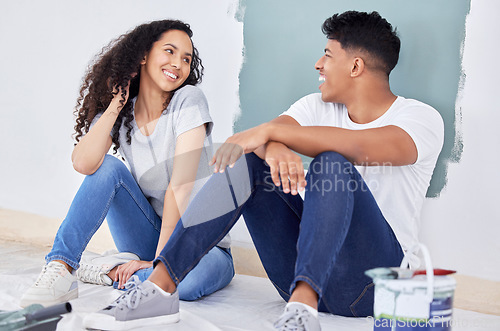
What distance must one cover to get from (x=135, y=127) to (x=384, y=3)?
97 cm

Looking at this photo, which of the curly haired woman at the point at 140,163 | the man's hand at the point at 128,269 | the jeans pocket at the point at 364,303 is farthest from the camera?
the man's hand at the point at 128,269

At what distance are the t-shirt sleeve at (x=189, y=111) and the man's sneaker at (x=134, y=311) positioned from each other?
1.97ft

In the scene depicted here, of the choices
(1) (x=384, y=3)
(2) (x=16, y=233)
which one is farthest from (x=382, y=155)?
(2) (x=16, y=233)

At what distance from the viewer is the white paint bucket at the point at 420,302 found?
35.2 inches

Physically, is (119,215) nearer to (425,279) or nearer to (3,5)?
(425,279)

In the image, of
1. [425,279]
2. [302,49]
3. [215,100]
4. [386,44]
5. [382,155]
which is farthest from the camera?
[215,100]

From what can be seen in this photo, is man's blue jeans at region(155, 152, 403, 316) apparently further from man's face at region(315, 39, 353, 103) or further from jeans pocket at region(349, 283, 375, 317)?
man's face at region(315, 39, 353, 103)

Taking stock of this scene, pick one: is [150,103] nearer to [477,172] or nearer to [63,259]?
[63,259]

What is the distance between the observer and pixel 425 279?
93cm

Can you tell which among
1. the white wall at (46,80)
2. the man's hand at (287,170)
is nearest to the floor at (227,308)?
the man's hand at (287,170)

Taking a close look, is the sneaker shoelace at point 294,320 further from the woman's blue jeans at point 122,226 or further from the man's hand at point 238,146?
the woman's blue jeans at point 122,226

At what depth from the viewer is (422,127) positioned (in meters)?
1.35

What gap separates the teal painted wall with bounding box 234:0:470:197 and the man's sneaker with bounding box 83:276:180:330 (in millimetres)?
991

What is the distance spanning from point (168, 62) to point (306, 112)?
1.70ft
